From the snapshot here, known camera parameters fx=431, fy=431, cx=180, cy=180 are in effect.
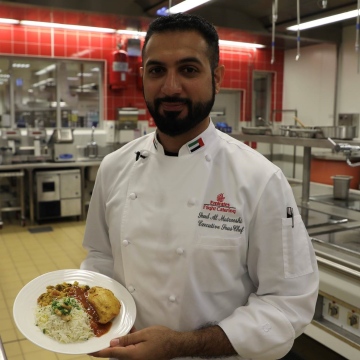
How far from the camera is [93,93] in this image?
712 centimetres

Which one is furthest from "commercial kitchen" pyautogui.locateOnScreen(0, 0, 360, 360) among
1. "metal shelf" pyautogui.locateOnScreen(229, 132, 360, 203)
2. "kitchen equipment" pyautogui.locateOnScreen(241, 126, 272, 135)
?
"kitchen equipment" pyautogui.locateOnScreen(241, 126, 272, 135)

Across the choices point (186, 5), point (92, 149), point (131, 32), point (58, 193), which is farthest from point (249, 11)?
point (58, 193)

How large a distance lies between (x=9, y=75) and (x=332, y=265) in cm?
584

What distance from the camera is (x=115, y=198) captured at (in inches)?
53.6

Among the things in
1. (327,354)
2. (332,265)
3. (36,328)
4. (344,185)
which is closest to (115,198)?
(36,328)

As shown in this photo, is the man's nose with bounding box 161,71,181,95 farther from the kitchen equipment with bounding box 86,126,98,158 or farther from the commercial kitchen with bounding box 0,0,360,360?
the kitchen equipment with bounding box 86,126,98,158

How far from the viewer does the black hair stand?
1167 millimetres

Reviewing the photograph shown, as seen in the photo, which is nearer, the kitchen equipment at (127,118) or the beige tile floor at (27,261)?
the beige tile floor at (27,261)

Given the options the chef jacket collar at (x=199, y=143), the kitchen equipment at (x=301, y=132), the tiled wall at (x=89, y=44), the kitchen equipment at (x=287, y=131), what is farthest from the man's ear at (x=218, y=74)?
the tiled wall at (x=89, y=44)

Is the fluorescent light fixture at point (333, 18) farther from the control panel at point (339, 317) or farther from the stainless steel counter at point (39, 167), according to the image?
the control panel at point (339, 317)

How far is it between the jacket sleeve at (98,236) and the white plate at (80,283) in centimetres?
12

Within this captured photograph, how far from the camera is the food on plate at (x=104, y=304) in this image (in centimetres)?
115

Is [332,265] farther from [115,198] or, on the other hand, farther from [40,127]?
A: [40,127]

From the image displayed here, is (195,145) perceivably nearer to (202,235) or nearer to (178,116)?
(178,116)
